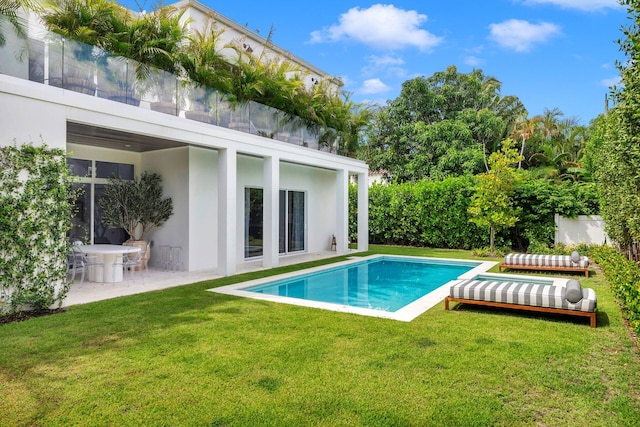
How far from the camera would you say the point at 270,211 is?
14320 mm

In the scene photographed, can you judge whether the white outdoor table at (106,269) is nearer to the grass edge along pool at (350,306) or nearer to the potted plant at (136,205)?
the potted plant at (136,205)

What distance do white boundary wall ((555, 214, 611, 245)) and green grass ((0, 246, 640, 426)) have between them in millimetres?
10962

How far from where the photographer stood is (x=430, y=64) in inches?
1315

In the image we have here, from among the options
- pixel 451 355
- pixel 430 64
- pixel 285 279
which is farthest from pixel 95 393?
pixel 430 64

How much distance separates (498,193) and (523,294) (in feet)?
35.1

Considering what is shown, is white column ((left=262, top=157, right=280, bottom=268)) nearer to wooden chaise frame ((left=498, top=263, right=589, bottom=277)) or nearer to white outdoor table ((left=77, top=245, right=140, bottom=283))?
white outdoor table ((left=77, top=245, right=140, bottom=283))

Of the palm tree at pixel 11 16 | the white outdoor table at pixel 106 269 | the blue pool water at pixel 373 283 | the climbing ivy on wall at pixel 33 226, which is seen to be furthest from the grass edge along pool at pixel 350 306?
the palm tree at pixel 11 16

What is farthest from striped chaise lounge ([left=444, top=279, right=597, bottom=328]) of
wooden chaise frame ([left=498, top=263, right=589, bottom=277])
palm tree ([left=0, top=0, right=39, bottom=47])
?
palm tree ([left=0, top=0, right=39, bottom=47])

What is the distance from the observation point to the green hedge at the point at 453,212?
57.9 feet

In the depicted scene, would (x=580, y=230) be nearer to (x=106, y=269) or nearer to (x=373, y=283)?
(x=373, y=283)

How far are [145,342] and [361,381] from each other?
3.39 meters

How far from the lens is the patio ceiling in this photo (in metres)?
10.3

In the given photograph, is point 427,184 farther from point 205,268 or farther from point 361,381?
point 361,381

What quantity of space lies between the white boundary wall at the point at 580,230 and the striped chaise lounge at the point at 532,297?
1125 cm
